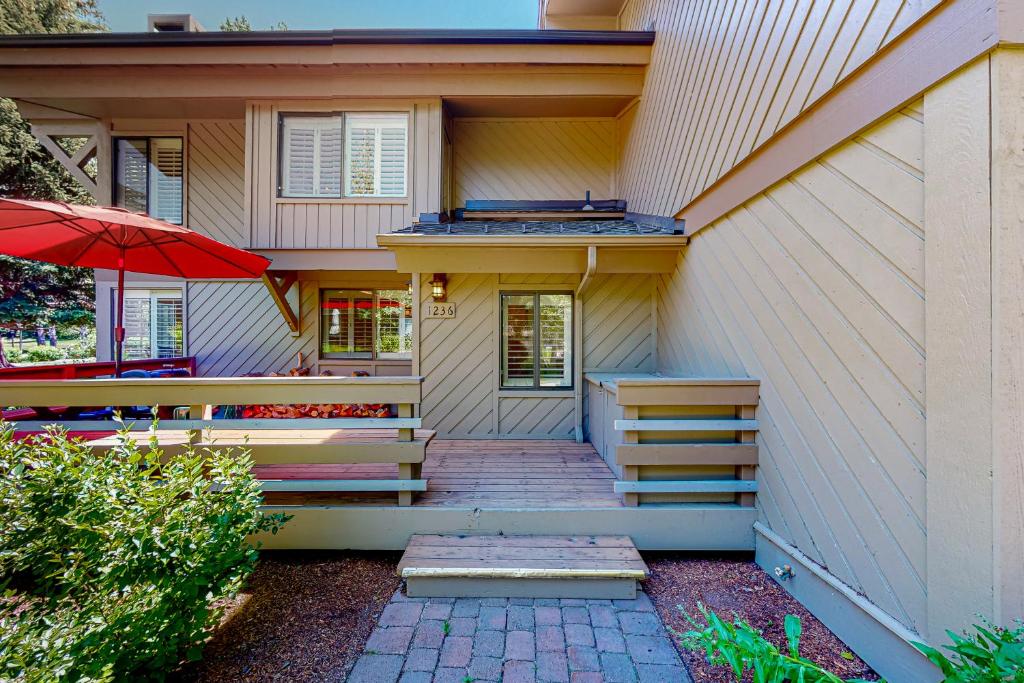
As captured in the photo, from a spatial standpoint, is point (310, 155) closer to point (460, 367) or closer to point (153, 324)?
point (460, 367)

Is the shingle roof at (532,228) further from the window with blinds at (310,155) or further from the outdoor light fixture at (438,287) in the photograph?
the window with blinds at (310,155)

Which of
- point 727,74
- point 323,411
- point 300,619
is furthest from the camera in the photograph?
point 323,411

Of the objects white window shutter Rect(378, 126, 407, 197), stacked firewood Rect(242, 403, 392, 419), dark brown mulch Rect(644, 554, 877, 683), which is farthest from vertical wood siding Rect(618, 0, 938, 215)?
stacked firewood Rect(242, 403, 392, 419)

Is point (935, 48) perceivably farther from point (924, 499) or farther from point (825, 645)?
point (825, 645)

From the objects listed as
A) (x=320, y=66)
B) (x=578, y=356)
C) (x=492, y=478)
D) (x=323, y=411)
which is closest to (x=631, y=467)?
(x=492, y=478)

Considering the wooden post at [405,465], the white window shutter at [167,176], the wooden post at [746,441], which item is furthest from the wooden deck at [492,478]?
the white window shutter at [167,176]

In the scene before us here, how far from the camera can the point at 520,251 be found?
170 inches

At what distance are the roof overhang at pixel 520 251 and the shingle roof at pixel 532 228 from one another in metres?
0.13

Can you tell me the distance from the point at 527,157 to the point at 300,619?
5956 mm

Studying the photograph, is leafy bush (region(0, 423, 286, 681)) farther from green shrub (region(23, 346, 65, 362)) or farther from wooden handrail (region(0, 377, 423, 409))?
green shrub (region(23, 346, 65, 362))

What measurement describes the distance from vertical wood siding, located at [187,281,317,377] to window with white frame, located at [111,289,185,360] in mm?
259

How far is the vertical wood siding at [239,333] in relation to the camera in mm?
6344

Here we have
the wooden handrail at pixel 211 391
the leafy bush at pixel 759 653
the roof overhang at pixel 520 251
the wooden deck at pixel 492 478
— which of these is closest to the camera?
the leafy bush at pixel 759 653

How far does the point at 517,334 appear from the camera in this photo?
5.28m
